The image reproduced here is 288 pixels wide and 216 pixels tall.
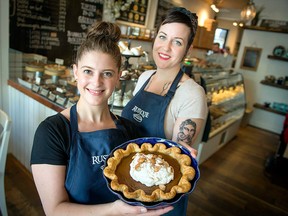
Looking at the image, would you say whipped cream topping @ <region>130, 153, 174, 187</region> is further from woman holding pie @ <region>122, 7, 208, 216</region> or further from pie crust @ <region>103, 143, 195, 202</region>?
woman holding pie @ <region>122, 7, 208, 216</region>

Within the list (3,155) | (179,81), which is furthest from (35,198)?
(179,81)

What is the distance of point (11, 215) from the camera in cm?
213

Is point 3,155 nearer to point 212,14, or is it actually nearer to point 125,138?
point 125,138

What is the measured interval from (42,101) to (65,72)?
2.01 feet

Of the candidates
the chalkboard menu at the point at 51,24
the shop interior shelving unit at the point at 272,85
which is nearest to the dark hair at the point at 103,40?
the chalkboard menu at the point at 51,24

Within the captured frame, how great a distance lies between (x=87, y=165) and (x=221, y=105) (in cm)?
340

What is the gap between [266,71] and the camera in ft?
18.8

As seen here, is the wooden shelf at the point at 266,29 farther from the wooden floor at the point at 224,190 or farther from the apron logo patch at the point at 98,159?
the apron logo patch at the point at 98,159

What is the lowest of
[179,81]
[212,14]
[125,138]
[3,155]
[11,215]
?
[11,215]

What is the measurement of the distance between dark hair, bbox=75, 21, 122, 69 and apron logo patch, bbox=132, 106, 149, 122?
17.5 inches

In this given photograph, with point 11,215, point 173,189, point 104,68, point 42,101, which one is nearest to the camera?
point 173,189

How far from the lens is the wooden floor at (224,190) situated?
2.40m

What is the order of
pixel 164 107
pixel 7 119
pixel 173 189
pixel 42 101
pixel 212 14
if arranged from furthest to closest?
pixel 212 14, pixel 42 101, pixel 7 119, pixel 164 107, pixel 173 189

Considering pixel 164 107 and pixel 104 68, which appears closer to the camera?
pixel 104 68
